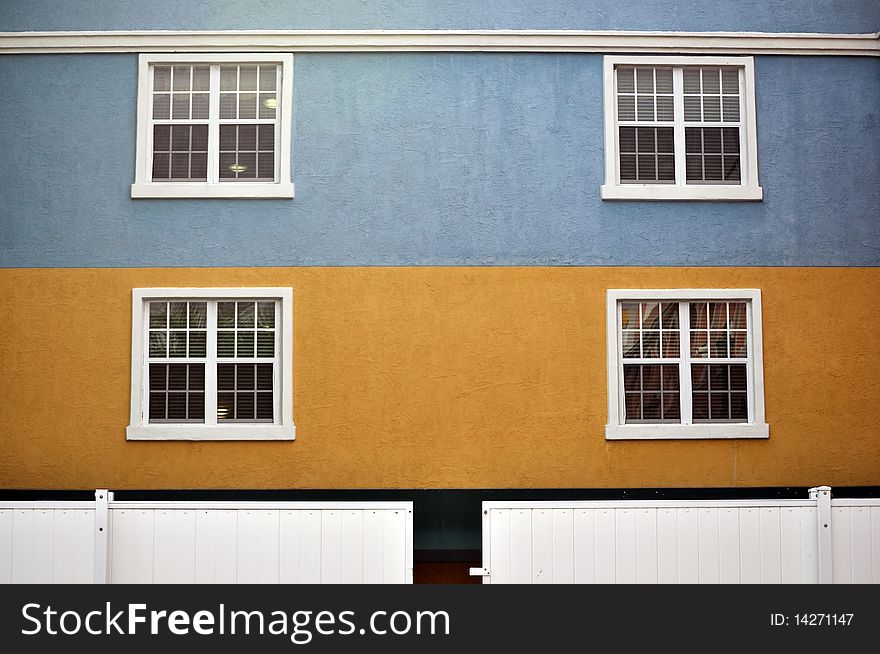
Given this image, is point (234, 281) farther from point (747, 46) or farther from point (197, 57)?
point (747, 46)

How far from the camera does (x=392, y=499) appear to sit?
11.2 metres

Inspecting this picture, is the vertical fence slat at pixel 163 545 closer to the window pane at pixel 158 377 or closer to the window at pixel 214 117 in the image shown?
the window pane at pixel 158 377

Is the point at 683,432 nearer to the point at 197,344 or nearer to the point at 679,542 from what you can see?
the point at 679,542

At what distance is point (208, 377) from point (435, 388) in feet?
9.13

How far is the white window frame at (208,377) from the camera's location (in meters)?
11.2

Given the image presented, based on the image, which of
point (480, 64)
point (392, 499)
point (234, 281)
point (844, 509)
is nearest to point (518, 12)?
point (480, 64)

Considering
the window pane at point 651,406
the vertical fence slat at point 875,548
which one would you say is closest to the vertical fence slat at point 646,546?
the window pane at point 651,406

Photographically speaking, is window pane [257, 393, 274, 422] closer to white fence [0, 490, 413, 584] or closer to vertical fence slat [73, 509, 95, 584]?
white fence [0, 490, 413, 584]

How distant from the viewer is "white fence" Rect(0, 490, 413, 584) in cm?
944

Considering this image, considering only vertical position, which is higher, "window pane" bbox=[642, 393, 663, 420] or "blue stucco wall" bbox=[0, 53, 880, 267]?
"blue stucco wall" bbox=[0, 53, 880, 267]

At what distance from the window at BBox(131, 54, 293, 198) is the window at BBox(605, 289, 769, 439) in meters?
4.72

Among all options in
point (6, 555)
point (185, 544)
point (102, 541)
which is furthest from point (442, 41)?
point (6, 555)

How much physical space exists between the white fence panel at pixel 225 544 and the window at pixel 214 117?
424cm

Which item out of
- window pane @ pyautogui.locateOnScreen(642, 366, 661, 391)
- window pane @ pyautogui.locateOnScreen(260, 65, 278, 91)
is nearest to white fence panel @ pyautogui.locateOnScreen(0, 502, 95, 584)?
window pane @ pyautogui.locateOnScreen(260, 65, 278, 91)
